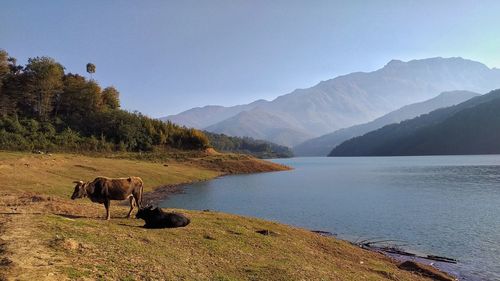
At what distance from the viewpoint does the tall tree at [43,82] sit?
323 ft

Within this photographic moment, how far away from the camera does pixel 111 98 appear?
406 feet

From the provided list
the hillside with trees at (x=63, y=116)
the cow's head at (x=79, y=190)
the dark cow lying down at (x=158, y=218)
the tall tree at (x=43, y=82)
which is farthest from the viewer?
the tall tree at (x=43, y=82)

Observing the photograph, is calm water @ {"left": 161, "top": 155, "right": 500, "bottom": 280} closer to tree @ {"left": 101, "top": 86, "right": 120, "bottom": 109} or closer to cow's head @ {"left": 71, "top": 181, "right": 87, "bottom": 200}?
cow's head @ {"left": 71, "top": 181, "right": 87, "bottom": 200}

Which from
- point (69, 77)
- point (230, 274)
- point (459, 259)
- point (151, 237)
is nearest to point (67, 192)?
point (151, 237)

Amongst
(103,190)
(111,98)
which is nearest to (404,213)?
(103,190)

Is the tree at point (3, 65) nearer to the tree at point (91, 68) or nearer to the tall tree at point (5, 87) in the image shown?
the tall tree at point (5, 87)

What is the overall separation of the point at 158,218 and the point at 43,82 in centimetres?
9133

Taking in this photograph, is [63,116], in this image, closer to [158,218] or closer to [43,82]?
[43,82]

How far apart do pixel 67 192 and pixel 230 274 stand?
27255mm

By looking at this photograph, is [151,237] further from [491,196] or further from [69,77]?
[69,77]

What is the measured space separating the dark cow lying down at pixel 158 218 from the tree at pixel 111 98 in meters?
108

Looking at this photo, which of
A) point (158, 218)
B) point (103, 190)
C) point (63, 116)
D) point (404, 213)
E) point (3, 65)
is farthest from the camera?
point (63, 116)

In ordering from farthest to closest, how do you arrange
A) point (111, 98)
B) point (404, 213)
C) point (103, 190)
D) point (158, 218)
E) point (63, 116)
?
point (111, 98) → point (63, 116) → point (404, 213) → point (103, 190) → point (158, 218)

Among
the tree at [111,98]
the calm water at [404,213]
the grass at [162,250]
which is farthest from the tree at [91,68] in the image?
the grass at [162,250]
